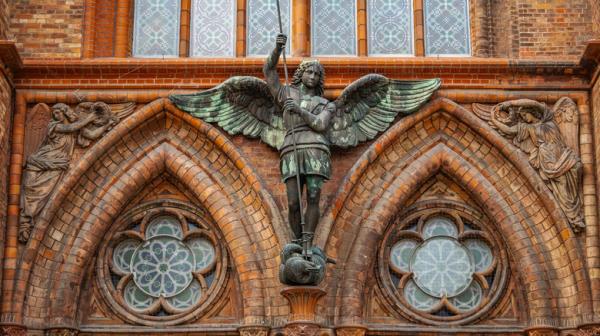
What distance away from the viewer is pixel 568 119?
47.0ft

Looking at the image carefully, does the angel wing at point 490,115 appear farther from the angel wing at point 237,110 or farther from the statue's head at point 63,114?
the statue's head at point 63,114

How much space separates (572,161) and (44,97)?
6.28 meters

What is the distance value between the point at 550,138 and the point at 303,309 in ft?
11.8

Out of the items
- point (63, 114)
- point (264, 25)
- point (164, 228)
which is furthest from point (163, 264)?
point (264, 25)

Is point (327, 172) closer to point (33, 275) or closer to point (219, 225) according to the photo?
point (219, 225)

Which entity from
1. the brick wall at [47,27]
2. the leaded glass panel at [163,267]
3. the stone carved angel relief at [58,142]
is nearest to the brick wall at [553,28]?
the leaded glass panel at [163,267]

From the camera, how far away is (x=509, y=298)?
46.8 feet

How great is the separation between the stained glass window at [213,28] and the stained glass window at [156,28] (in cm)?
24

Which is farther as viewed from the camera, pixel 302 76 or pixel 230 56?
pixel 230 56

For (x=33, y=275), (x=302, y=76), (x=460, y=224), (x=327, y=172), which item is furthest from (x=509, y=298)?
(x=33, y=275)

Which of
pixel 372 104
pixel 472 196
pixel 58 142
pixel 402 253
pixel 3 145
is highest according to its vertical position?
pixel 372 104

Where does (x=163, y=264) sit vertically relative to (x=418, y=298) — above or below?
above

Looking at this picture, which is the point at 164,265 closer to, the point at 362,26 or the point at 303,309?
the point at 303,309

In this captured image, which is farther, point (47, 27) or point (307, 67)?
point (47, 27)
